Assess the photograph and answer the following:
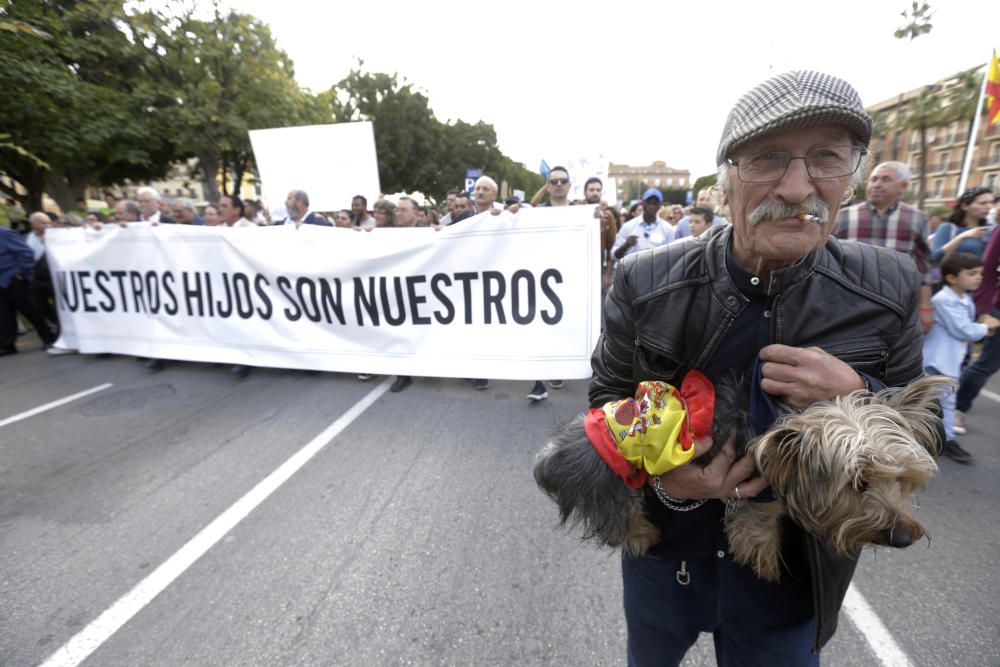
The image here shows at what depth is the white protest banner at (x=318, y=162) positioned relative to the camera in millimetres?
9398

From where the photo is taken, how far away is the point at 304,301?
5.25 metres

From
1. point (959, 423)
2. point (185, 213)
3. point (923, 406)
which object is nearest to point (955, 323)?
point (959, 423)

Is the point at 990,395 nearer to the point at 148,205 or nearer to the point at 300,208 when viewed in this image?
the point at 300,208

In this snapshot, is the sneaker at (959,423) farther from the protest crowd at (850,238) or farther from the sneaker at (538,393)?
the sneaker at (538,393)

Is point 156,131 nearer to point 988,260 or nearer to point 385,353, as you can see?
point 385,353

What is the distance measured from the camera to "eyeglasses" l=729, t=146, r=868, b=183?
91 centimetres

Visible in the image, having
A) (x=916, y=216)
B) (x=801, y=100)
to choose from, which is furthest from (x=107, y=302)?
(x=916, y=216)

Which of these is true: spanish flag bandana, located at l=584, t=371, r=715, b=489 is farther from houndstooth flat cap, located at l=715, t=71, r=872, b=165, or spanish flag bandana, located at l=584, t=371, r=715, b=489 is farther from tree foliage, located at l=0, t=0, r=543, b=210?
tree foliage, located at l=0, t=0, r=543, b=210

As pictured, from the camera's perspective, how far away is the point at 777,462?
0.93m

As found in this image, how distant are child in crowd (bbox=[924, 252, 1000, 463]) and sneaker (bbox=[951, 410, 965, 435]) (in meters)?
0.43

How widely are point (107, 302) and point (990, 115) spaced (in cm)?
1794

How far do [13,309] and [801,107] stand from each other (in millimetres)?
10114

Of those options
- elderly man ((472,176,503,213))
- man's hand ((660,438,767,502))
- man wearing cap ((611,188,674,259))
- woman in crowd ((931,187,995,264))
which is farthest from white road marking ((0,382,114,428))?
woman in crowd ((931,187,995,264))

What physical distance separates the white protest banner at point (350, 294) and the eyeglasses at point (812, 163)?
3.35m
